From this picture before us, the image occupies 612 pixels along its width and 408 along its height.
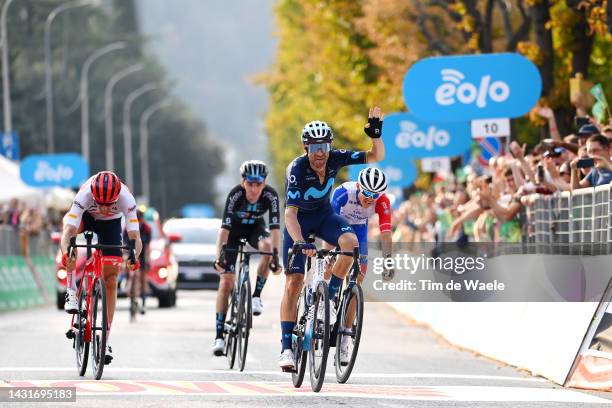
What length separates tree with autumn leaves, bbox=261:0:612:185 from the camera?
27.0 m

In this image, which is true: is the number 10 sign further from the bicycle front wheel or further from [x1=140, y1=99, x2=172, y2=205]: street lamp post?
[x1=140, y1=99, x2=172, y2=205]: street lamp post

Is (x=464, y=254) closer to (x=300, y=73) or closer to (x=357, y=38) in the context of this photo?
(x=357, y=38)

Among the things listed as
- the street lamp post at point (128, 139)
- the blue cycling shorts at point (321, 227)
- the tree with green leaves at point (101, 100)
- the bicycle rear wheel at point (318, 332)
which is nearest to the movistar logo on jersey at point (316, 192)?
the blue cycling shorts at point (321, 227)

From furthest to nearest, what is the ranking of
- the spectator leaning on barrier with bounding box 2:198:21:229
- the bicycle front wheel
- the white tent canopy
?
the white tent canopy
the spectator leaning on barrier with bounding box 2:198:21:229
the bicycle front wheel

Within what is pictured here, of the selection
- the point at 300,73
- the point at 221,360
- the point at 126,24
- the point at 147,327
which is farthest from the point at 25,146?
the point at 221,360

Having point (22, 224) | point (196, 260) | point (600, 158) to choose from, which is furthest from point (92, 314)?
point (22, 224)

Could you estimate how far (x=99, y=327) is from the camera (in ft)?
46.3

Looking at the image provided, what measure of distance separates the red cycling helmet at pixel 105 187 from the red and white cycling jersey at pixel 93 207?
9 centimetres

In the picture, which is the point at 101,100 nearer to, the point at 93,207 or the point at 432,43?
the point at 432,43

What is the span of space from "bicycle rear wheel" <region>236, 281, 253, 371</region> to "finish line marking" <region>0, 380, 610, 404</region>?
1.31m

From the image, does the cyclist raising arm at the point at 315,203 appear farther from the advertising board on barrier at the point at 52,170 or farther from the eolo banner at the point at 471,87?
the advertising board on barrier at the point at 52,170

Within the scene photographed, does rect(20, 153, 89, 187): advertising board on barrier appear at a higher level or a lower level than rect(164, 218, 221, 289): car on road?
higher

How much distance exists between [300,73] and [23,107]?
2727 cm

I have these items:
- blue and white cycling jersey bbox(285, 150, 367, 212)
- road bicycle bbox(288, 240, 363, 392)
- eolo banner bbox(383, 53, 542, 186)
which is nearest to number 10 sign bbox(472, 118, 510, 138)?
eolo banner bbox(383, 53, 542, 186)
